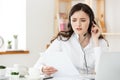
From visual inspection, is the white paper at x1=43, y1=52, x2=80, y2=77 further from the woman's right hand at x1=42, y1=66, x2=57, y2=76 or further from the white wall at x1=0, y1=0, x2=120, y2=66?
the white wall at x1=0, y1=0, x2=120, y2=66

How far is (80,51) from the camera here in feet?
7.28

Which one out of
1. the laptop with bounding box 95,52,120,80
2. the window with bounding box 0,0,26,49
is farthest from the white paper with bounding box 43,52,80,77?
the window with bounding box 0,0,26,49

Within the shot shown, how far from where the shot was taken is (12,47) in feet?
12.2

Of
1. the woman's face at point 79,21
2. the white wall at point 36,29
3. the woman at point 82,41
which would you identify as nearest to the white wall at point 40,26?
the white wall at point 36,29

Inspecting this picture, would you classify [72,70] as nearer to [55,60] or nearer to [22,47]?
[55,60]

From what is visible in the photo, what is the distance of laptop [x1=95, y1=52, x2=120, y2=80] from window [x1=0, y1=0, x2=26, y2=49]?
2395 millimetres

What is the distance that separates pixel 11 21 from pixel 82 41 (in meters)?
1.77

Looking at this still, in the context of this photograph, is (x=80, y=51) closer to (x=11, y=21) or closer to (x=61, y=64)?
(x=61, y=64)

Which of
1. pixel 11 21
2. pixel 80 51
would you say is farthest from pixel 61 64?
pixel 11 21

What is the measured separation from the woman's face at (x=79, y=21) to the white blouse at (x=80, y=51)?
0.37 feet

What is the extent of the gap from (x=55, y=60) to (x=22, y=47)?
6.45 feet

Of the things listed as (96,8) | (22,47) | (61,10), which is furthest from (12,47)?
(96,8)

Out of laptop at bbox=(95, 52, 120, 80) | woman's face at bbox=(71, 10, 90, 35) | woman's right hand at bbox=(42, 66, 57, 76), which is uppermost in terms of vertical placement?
woman's face at bbox=(71, 10, 90, 35)

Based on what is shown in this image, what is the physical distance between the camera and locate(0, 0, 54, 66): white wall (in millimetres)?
3693
